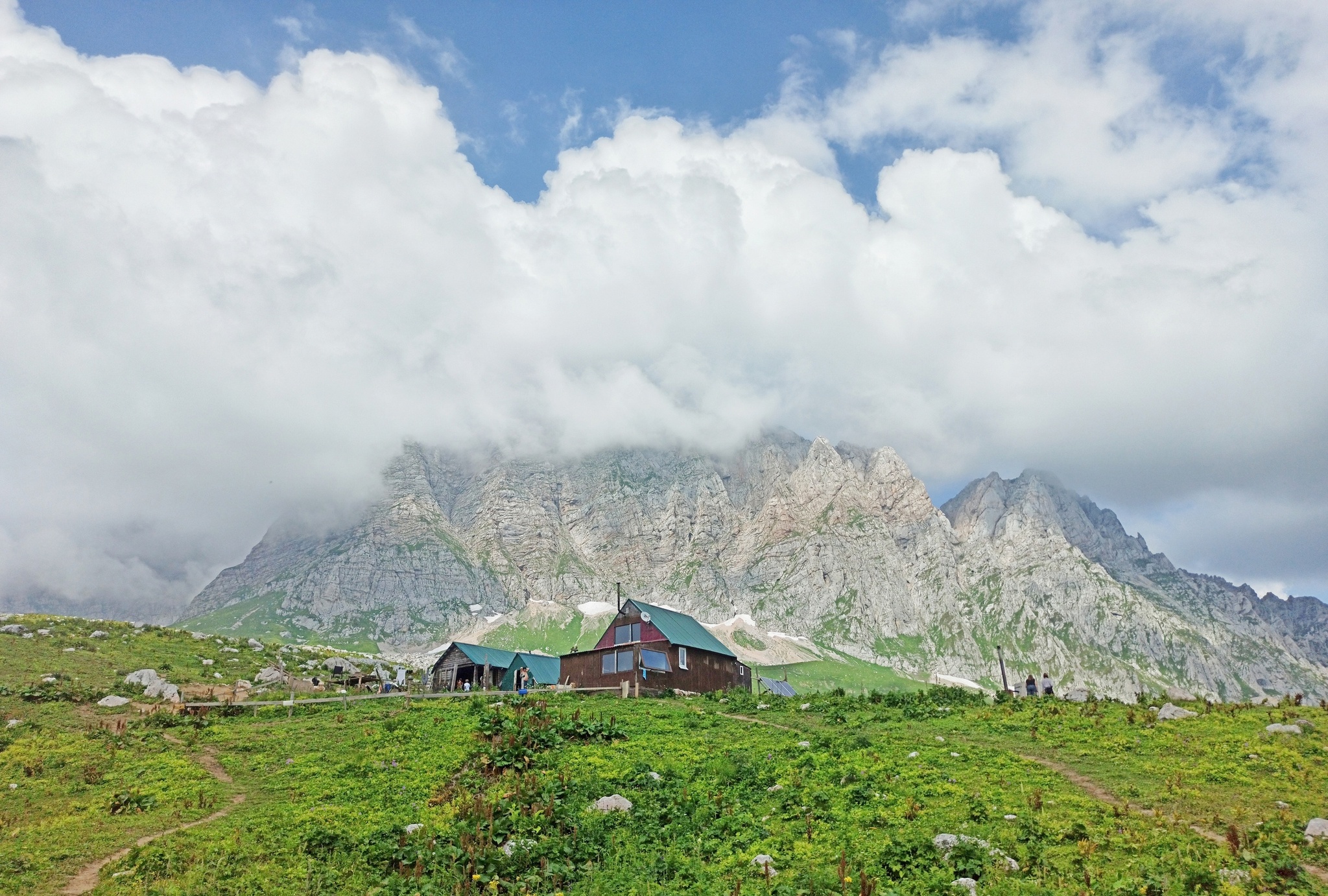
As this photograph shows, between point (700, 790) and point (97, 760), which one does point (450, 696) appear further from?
point (700, 790)

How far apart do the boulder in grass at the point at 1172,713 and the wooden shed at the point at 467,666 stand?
6536cm

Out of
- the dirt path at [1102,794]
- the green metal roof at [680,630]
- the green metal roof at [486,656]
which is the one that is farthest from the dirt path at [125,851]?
the green metal roof at [486,656]

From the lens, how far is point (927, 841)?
18.6 m

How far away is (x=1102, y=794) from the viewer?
73.8 feet

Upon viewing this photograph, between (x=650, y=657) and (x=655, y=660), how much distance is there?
0.46m

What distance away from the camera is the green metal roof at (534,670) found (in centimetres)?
8419

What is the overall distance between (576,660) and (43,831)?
5327 cm

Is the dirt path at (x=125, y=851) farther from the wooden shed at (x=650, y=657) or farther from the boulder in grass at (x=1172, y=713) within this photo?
the wooden shed at (x=650, y=657)

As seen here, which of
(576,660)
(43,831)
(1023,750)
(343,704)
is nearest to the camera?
(43,831)

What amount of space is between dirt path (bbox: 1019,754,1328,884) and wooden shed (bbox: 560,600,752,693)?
133 feet

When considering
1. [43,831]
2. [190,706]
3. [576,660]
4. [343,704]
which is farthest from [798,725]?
[576,660]

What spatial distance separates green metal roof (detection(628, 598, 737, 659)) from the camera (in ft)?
230

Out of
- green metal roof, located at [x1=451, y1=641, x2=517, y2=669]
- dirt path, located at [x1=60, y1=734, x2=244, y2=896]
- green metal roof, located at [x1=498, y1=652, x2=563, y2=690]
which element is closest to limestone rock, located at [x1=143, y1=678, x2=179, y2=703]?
dirt path, located at [x1=60, y1=734, x2=244, y2=896]

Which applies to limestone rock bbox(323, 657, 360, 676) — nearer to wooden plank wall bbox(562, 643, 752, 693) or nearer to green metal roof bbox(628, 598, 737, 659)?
wooden plank wall bbox(562, 643, 752, 693)
